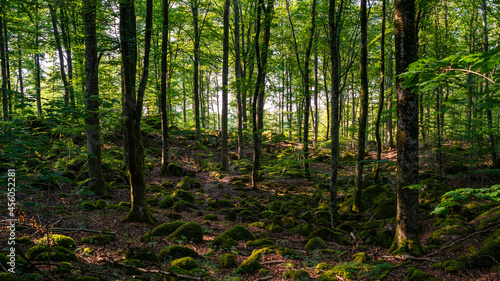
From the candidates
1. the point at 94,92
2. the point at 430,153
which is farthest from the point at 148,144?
the point at 430,153

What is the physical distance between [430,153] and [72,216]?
17.5 meters

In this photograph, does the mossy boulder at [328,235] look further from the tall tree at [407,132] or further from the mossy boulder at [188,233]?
the mossy boulder at [188,233]

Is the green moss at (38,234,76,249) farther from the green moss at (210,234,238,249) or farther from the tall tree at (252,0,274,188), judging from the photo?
the tall tree at (252,0,274,188)

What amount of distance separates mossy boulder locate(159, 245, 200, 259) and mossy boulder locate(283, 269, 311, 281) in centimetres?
192

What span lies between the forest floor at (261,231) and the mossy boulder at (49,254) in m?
0.09

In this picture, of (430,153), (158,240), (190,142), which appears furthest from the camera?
(190,142)

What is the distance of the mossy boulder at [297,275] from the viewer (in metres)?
4.26

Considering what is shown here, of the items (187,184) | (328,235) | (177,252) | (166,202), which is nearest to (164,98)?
(187,184)

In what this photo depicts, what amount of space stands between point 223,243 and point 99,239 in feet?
8.72

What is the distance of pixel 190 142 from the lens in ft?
66.0

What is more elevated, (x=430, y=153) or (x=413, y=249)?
(x=430, y=153)

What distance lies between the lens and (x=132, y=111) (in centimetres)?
605

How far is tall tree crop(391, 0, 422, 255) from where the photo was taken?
4762 millimetres

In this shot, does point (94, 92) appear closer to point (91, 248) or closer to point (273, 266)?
point (91, 248)
